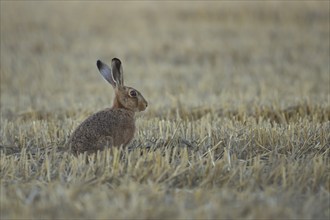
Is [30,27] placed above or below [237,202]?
above

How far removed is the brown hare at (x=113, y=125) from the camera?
20.9 ft

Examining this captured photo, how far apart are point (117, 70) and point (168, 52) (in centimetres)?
1062

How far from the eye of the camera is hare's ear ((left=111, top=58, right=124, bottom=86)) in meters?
6.76

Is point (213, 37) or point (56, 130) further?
point (213, 37)

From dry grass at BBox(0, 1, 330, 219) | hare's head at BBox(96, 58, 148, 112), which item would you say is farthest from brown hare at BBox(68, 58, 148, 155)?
dry grass at BBox(0, 1, 330, 219)

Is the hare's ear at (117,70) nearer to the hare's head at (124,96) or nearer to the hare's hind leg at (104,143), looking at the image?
the hare's head at (124,96)

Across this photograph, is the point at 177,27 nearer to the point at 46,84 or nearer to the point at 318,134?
the point at 46,84

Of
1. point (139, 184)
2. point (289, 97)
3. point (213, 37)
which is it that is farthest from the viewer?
point (213, 37)

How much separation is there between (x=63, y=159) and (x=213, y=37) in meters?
13.1

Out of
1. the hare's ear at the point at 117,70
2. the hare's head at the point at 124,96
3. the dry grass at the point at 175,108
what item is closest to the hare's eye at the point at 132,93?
the hare's head at the point at 124,96

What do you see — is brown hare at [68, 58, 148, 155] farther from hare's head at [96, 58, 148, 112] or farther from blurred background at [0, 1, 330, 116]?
blurred background at [0, 1, 330, 116]

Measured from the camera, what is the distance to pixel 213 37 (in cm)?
1858

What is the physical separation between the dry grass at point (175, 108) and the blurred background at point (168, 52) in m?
0.05

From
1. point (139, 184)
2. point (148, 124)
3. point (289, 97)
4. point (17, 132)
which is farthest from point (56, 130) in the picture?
point (289, 97)
